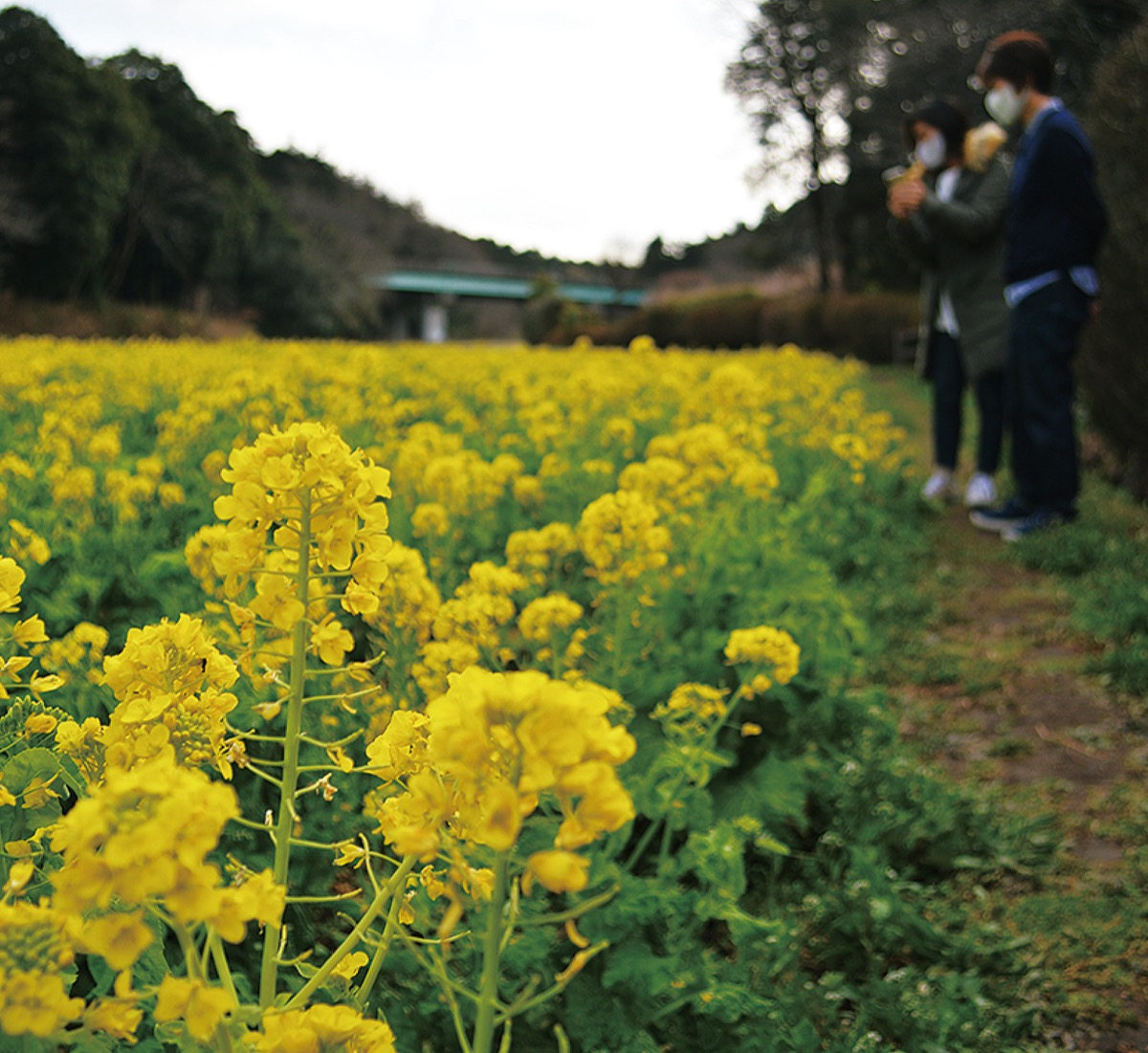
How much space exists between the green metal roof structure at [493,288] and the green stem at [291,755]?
59747 millimetres

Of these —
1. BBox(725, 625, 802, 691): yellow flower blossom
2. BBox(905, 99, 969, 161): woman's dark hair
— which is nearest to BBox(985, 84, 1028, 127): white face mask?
BBox(905, 99, 969, 161): woman's dark hair

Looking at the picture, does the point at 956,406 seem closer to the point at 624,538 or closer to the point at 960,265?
the point at 960,265

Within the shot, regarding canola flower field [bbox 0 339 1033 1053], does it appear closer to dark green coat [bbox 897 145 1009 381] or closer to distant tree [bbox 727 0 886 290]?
dark green coat [bbox 897 145 1009 381]

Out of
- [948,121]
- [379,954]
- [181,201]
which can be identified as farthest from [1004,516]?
[181,201]

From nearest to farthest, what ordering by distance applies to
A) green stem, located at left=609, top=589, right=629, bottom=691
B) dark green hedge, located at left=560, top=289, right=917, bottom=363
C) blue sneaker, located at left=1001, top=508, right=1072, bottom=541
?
green stem, located at left=609, top=589, right=629, bottom=691 → blue sneaker, located at left=1001, top=508, right=1072, bottom=541 → dark green hedge, located at left=560, top=289, right=917, bottom=363

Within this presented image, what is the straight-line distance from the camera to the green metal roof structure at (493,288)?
61625 millimetres

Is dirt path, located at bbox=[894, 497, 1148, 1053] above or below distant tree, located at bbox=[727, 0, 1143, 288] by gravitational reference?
below

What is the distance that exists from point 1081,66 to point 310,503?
60.3 ft

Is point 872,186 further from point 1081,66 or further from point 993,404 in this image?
point 993,404

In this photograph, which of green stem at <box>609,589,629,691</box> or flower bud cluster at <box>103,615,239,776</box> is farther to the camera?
green stem at <box>609,589,629,691</box>

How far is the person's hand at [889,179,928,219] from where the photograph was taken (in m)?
6.34

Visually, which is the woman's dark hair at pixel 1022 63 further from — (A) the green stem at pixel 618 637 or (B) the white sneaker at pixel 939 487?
(A) the green stem at pixel 618 637

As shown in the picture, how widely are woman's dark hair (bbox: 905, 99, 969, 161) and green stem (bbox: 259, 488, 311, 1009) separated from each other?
6.80 m

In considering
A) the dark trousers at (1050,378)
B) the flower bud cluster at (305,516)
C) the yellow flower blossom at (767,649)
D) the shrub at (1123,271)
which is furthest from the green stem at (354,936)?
the shrub at (1123,271)
